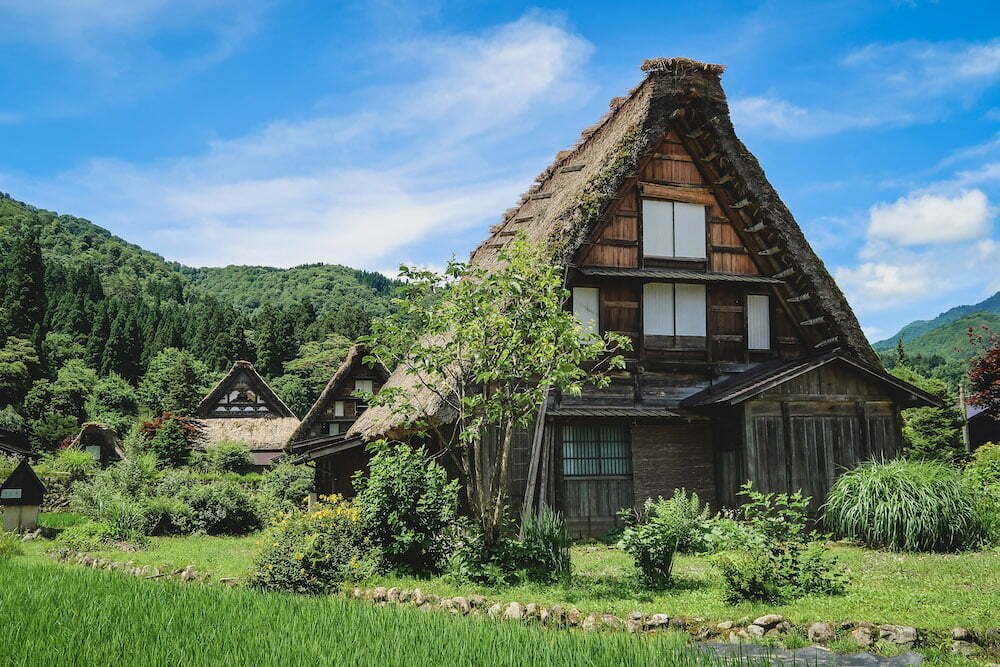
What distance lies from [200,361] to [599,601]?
60714 mm

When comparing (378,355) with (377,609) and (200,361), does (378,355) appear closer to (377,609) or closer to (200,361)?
(377,609)

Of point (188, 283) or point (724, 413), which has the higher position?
point (188, 283)

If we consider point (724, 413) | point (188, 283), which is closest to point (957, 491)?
point (724, 413)

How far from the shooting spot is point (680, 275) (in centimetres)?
1520

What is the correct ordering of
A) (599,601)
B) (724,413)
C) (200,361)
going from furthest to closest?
(200,361), (724,413), (599,601)

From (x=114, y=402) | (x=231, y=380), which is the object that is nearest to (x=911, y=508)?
(x=231, y=380)

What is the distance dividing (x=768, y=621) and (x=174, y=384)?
53975mm

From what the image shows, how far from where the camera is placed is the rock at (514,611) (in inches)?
294

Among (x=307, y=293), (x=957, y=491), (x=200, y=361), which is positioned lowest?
(x=957, y=491)

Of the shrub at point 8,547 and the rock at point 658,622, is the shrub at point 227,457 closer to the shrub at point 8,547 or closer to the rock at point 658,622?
the shrub at point 8,547

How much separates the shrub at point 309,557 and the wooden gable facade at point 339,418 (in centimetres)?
987

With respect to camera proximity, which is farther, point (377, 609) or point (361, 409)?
point (361, 409)

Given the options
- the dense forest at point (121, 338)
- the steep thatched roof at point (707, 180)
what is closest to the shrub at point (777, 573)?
the steep thatched roof at point (707, 180)

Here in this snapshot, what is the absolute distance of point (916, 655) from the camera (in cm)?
590
